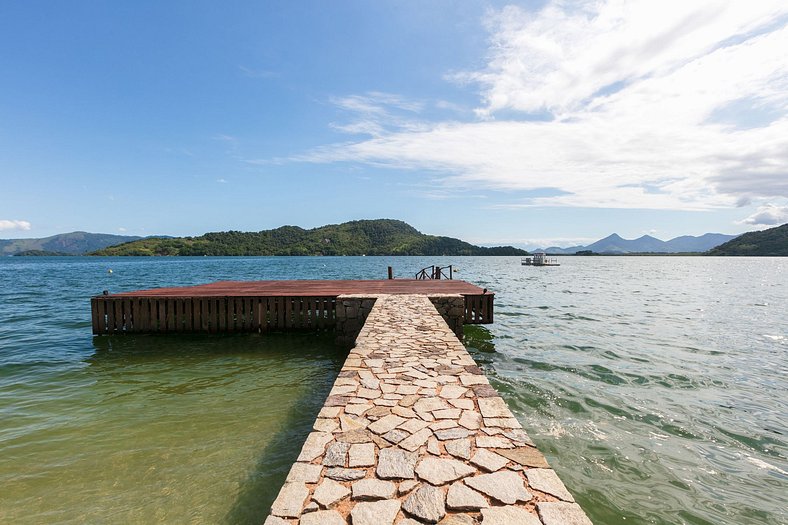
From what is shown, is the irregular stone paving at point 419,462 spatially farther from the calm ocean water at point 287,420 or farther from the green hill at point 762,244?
the green hill at point 762,244

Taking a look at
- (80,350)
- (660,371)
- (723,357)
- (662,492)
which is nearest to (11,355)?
(80,350)

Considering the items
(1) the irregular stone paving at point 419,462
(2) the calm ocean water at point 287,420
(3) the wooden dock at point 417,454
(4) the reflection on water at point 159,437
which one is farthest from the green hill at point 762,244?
(4) the reflection on water at point 159,437

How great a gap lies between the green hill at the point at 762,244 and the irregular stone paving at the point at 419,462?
648 ft

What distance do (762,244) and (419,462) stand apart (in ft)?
707

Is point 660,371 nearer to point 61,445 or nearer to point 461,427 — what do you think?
point 461,427

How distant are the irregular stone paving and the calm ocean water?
1.63 metres

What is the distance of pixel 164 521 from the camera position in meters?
4.36

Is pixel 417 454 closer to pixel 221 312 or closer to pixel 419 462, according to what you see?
pixel 419 462

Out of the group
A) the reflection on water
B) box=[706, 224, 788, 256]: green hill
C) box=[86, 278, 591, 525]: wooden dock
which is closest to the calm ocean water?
the reflection on water

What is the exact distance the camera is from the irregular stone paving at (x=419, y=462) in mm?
2766

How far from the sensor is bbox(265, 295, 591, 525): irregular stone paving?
9.07ft

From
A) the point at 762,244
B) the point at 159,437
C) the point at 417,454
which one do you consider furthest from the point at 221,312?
the point at 762,244

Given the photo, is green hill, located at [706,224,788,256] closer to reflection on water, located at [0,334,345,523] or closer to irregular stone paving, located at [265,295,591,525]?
irregular stone paving, located at [265,295,591,525]

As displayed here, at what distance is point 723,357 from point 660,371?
3610 millimetres
